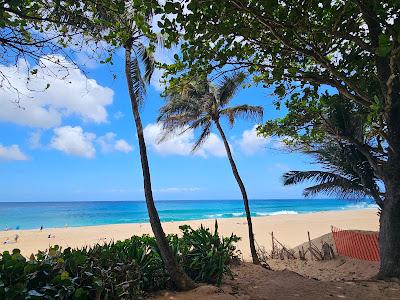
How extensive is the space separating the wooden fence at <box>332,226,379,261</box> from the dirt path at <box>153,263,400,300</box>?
5.75 m

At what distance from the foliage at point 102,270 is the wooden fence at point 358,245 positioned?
7.35 metres

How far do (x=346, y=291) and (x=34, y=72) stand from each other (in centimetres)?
680

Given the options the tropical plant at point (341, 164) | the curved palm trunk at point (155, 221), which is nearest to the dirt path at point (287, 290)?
the curved palm trunk at point (155, 221)

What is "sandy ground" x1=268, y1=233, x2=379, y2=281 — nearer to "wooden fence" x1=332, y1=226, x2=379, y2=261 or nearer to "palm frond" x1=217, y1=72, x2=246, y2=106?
"wooden fence" x1=332, y1=226, x2=379, y2=261

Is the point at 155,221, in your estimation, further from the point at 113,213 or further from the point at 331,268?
the point at 113,213

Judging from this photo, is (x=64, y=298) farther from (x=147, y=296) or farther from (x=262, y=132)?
(x=262, y=132)

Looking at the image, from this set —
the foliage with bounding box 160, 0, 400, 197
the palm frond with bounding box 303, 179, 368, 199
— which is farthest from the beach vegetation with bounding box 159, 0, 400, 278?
the palm frond with bounding box 303, 179, 368, 199

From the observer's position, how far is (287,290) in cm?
709

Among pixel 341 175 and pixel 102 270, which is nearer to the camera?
pixel 102 270

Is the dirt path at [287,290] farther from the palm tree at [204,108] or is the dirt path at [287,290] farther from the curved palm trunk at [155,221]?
the palm tree at [204,108]

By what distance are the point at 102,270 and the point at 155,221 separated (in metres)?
1.70

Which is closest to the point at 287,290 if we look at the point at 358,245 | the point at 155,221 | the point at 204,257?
the point at 204,257

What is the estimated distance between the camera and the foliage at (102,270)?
434 centimetres

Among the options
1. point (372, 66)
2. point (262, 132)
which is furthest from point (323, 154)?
point (372, 66)
